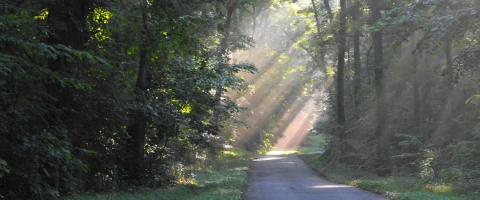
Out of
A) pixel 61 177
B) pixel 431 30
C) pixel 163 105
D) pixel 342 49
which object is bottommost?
pixel 61 177

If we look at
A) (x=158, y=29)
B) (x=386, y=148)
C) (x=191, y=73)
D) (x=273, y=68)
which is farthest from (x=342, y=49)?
(x=273, y=68)

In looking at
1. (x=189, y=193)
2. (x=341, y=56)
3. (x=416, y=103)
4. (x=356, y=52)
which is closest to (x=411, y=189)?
(x=189, y=193)

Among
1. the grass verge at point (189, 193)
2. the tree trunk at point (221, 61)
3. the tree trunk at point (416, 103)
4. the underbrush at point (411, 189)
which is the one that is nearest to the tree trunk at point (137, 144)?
the grass verge at point (189, 193)

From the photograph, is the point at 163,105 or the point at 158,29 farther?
the point at 163,105

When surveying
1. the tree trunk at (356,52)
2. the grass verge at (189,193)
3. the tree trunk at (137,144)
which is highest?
the tree trunk at (356,52)

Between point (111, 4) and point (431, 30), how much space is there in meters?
9.11

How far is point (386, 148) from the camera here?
30906 mm

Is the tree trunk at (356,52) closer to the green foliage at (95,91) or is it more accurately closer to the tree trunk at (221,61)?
the tree trunk at (221,61)

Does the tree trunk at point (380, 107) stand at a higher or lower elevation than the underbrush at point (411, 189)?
higher

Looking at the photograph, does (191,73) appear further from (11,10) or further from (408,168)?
(408,168)

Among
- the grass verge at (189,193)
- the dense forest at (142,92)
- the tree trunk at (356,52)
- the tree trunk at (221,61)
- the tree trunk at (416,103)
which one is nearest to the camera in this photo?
the dense forest at (142,92)

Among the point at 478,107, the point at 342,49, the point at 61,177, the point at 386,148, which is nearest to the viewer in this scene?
the point at 61,177

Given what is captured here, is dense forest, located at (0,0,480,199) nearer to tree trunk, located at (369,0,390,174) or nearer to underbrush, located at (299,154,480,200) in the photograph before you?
tree trunk, located at (369,0,390,174)

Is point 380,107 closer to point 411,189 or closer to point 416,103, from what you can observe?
point 416,103
